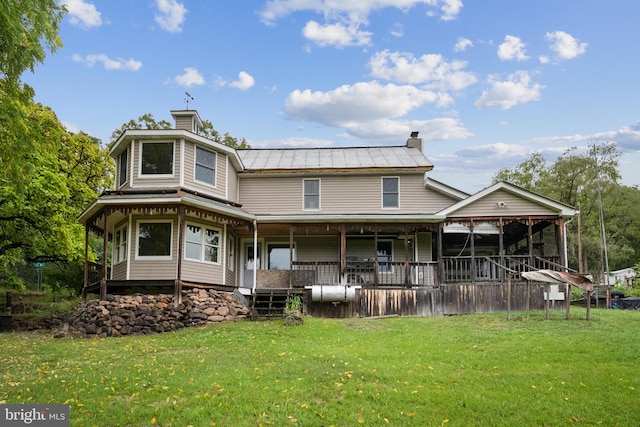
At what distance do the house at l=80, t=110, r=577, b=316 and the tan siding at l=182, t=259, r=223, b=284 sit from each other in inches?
1.9

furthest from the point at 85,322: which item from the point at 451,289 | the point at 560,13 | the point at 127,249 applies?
the point at 560,13

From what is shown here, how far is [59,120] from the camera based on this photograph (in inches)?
982

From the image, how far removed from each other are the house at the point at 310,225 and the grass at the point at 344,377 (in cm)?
404

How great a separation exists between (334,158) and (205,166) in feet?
20.3

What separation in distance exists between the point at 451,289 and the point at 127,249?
1055 cm

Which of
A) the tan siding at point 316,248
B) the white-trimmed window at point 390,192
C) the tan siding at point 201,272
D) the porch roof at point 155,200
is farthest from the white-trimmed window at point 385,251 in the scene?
the porch roof at point 155,200

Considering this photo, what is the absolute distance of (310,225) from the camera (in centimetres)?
1922

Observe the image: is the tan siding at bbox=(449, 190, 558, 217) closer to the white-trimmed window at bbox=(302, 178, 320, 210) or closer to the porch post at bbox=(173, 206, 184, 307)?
the white-trimmed window at bbox=(302, 178, 320, 210)

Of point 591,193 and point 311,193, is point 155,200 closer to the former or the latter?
point 311,193

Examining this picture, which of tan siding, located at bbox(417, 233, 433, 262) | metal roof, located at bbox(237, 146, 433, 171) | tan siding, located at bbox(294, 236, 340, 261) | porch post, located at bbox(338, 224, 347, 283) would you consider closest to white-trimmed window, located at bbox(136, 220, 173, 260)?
metal roof, located at bbox(237, 146, 433, 171)

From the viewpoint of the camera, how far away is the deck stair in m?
16.3

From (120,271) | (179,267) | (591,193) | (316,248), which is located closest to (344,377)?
(179,267)

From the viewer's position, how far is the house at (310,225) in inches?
674

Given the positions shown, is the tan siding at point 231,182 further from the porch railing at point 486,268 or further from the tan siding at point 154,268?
the porch railing at point 486,268
